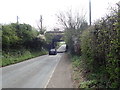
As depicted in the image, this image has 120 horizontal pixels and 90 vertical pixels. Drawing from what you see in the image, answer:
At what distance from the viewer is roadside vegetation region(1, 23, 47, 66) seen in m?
29.4

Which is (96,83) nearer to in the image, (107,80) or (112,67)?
(107,80)

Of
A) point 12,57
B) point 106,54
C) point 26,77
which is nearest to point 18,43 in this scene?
point 12,57

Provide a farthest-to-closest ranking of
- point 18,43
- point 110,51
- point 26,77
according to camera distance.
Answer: point 18,43, point 26,77, point 110,51

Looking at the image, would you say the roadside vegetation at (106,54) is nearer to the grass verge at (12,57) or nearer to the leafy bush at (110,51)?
the leafy bush at (110,51)

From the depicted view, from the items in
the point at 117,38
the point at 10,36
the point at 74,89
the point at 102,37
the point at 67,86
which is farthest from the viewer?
the point at 10,36

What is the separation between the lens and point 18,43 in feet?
124

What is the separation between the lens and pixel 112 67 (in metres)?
6.43

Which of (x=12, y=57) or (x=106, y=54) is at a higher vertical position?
(x=106, y=54)

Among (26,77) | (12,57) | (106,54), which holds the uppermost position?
(106,54)

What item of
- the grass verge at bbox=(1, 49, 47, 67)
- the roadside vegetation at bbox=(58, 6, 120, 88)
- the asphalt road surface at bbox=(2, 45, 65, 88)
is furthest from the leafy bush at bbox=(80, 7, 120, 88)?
the grass verge at bbox=(1, 49, 47, 67)

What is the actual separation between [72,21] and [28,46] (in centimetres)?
1101

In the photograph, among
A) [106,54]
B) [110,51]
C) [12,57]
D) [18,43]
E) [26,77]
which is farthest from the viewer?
[18,43]

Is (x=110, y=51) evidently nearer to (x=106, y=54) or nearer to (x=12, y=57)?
(x=106, y=54)

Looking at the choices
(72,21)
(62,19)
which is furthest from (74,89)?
(62,19)
